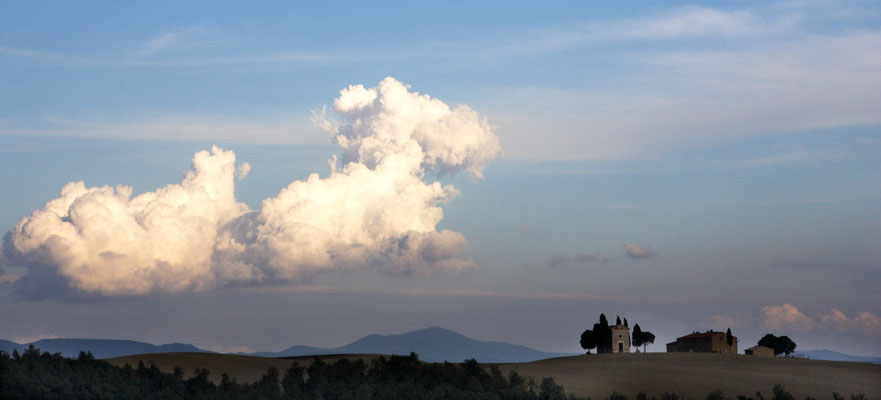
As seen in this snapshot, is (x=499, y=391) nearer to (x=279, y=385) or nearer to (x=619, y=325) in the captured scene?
(x=279, y=385)

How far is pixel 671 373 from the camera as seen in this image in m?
133

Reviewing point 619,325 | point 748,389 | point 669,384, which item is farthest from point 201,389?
point 619,325

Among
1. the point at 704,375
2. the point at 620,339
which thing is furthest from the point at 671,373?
the point at 620,339

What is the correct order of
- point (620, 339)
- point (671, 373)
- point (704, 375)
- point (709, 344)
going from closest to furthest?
point (704, 375) → point (671, 373) → point (709, 344) → point (620, 339)

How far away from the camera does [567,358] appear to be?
16800 cm

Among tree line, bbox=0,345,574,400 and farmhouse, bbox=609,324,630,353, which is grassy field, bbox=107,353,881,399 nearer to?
Answer: tree line, bbox=0,345,574,400

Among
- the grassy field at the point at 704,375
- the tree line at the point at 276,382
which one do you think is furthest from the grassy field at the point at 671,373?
the tree line at the point at 276,382

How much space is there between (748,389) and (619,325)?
79.6 metres

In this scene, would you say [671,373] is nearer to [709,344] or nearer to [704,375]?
[704,375]

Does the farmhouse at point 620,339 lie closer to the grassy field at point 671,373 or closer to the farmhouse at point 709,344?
the farmhouse at point 709,344

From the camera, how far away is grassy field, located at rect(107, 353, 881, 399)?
388ft

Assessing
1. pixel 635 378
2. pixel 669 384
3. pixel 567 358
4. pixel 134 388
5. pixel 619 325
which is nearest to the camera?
pixel 134 388

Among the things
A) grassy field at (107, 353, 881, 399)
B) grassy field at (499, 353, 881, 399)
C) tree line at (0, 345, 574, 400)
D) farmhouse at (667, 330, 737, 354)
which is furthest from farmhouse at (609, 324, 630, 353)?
tree line at (0, 345, 574, 400)

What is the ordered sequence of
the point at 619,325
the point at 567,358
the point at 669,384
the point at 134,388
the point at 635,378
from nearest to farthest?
the point at 134,388 < the point at 669,384 < the point at 635,378 < the point at 567,358 < the point at 619,325
